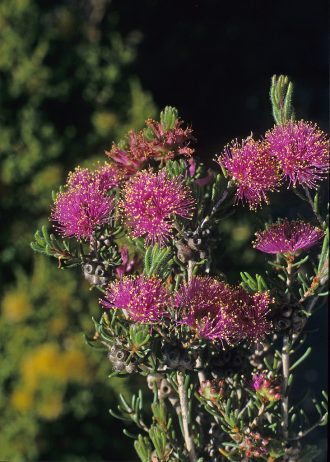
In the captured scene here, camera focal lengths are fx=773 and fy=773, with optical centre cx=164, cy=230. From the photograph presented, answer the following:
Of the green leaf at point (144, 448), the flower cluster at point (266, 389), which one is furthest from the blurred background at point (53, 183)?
the flower cluster at point (266, 389)

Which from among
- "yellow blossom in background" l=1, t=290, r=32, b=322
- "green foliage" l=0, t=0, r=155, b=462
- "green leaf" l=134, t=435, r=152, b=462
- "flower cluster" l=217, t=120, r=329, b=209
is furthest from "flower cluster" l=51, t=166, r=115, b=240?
"yellow blossom in background" l=1, t=290, r=32, b=322

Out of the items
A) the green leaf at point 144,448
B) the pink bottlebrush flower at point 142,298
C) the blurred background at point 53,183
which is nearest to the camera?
the pink bottlebrush flower at point 142,298

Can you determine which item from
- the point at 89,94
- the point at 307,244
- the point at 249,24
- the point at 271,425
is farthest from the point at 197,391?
the point at 89,94

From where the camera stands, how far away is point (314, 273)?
28.3 inches

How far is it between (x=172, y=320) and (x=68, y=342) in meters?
1.14

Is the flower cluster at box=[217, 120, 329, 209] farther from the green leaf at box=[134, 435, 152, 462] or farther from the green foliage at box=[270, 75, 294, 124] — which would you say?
the green leaf at box=[134, 435, 152, 462]

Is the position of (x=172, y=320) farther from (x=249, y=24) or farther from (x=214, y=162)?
(x=249, y=24)

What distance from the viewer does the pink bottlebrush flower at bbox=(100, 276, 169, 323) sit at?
0.62m

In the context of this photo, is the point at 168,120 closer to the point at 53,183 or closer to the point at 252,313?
the point at 252,313

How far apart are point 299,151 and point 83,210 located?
0.62ft

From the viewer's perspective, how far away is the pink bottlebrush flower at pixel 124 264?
0.70m

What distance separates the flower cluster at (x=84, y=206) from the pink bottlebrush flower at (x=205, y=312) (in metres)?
0.09

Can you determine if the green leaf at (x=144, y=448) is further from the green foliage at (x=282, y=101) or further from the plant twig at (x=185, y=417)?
the green foliage at (x=282, y=101)

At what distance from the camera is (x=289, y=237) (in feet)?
2.26
